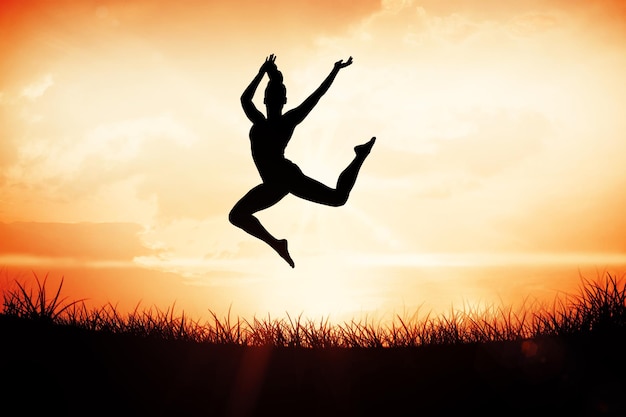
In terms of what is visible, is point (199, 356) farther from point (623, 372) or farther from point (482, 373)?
point (623, 372)

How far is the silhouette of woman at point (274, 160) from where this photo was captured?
6.71 m

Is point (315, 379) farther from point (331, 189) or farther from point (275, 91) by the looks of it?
point (275, 91)

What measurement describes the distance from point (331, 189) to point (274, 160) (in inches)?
30.6

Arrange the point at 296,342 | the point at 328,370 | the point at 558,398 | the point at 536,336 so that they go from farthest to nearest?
the point at 296,342, the point at 536,336, the point at 328,370, the point at 558,398

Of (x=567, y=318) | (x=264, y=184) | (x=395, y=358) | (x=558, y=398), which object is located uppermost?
(x=264, y=184)

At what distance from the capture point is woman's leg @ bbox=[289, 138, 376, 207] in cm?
687

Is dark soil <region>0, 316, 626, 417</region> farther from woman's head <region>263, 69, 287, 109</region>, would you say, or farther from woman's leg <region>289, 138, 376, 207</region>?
woman's head <region>263, 69, 287, 109</region>

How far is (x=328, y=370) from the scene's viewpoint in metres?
6.69

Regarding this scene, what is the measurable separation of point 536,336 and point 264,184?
12.3ft

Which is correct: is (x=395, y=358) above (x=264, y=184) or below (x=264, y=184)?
below

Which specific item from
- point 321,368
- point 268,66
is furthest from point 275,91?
point 321,368

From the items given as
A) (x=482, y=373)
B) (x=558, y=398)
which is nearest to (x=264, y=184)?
(x=482, y=373)

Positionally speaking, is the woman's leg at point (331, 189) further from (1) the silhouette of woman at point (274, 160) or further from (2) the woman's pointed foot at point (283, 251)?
(2) the woman's pointed foot at point (283, 251)

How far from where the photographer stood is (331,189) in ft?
23.1
